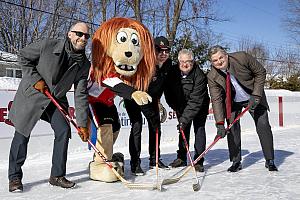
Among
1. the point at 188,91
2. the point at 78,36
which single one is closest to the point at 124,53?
the point at 78,36

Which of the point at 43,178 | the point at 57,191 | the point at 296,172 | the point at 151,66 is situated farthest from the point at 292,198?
the point at 43,178

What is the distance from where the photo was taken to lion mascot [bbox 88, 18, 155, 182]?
3.67 metres

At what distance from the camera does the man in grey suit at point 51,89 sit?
3.31 meters

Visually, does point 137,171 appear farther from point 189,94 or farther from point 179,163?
point 189,94

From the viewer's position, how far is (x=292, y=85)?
1781 cm

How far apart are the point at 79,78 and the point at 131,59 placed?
0.52 m

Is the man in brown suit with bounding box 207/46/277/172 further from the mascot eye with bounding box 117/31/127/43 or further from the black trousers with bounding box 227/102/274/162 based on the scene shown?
the mascot eye with bounding box 117/31/127/43

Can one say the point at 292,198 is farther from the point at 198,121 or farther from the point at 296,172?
the point at 198,121

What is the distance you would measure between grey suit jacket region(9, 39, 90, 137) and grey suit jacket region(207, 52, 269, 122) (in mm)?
1399

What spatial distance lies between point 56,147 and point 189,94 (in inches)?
59.7

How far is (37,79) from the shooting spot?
3.38m

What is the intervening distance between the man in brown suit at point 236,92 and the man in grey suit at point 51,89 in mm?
1359

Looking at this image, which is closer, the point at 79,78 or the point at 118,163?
the point at 79,78

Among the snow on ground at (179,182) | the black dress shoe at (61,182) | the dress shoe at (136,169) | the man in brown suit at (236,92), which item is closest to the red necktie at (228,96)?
the man in brown suit at (236,92)
